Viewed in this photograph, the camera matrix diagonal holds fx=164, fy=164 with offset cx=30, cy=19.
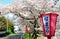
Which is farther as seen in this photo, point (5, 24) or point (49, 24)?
point (5, 24)

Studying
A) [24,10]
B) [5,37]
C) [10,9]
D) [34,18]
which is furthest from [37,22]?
[5,37]

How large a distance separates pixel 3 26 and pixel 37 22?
141 cm

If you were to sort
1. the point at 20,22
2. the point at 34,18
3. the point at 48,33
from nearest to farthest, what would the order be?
the point at 48,33
the point at 34,18
the point at 20,22

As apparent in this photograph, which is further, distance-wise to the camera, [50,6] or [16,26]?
[16,26]

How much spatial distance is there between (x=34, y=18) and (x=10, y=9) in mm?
797

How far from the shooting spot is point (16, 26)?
596 centimetres

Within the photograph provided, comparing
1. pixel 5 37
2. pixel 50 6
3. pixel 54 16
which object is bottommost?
pixel 5 37

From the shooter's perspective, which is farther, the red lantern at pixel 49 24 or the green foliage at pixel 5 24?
the green foliage at pixel 5 24

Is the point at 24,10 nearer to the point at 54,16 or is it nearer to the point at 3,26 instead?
the point at 3,26

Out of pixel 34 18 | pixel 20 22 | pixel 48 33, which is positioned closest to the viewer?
pixel 48 33

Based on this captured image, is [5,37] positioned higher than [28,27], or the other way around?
[28,27]

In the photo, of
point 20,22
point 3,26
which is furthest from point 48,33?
point 3,26

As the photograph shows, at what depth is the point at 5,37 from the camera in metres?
5.80

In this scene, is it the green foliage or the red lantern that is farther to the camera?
the green foliage
